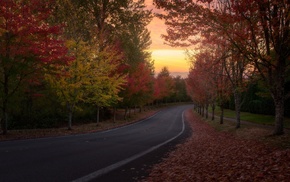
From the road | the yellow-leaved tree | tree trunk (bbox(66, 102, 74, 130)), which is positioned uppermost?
the yellow-leaved tree

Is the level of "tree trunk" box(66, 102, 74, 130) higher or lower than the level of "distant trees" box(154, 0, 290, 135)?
lower

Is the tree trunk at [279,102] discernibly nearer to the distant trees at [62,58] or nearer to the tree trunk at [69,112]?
the distant trees at [62,58]

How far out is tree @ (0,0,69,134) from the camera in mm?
14688

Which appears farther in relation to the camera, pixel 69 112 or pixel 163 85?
pixel 163 85

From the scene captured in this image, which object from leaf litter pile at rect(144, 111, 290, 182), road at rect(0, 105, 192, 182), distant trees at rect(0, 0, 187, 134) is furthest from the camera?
distant trees at rect(0, 0, 187, 134)

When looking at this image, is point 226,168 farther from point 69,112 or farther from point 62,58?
point 69,112

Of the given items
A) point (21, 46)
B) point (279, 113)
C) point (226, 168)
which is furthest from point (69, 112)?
point (226, 168)

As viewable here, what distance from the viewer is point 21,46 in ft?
49.6

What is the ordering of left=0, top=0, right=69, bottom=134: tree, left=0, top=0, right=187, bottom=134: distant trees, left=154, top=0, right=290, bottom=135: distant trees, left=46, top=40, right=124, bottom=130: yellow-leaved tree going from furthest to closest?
1. left=46, top=40, right=124, bottom=130: yellow-leaved tree
2. left=0, top=0, right=187, bottom=134: distant trees
3. left=0, top=0, right=69, bottom=134: tree
4. left=154, top=0, right=290, bottom=135: distant trees

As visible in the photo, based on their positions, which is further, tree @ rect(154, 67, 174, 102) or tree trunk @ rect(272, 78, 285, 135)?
tree @ rect(154, 67, 174, 102)

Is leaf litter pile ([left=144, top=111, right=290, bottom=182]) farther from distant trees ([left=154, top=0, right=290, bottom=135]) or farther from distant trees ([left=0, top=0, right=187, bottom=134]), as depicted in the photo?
distant trees ([left=0, top=0, right=187, bottom=134])

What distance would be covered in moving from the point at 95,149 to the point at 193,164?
476 cm

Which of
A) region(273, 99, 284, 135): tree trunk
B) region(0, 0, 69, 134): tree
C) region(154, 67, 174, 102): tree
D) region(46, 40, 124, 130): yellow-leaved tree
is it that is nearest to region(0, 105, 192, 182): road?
region(0, 0, 69, 134): tree

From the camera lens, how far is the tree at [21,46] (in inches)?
578
